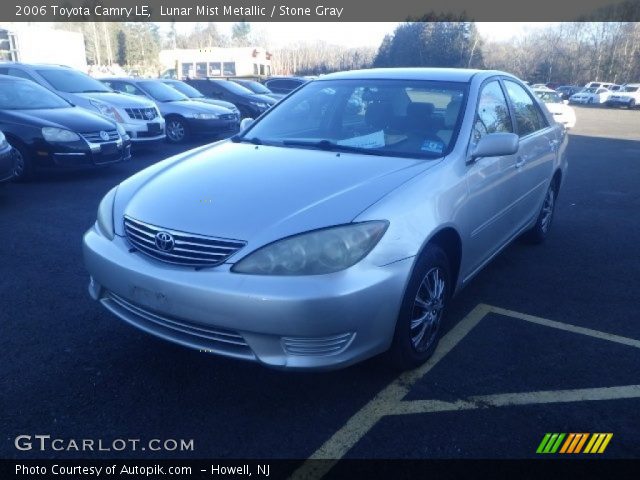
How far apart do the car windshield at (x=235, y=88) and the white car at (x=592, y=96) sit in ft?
107

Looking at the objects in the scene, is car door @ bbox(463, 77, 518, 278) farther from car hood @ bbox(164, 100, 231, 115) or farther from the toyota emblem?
car hood @ bbox(164, 100, 231, 115)

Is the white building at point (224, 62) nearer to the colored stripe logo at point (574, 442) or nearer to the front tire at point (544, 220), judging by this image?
the front tire at point (544, 220)

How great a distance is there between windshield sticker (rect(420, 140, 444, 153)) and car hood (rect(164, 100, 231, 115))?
983cm

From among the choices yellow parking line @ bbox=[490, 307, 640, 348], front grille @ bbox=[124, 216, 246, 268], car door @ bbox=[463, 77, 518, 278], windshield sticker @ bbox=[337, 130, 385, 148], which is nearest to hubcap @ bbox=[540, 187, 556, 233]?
car door @ bbox=[463, 77, 518, 278]

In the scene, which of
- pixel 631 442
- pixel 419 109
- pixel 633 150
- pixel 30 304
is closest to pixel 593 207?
pixel 419 109

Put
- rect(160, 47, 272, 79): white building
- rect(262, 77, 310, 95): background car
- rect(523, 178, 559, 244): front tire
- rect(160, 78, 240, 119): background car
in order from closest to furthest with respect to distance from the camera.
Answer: rect(523, 178, 559, 244): front tire < rect(160, 78, 240, 119): background car < rect(262, 77, 310, 95): background car < rect(160, 47, 272, 79): white building

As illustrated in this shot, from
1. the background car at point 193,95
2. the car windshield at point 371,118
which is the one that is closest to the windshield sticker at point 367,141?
the car windshield at point 371,118

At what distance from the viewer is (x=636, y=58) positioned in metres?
58.2

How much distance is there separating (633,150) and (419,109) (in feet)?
40.8

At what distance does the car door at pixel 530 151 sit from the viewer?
426cm

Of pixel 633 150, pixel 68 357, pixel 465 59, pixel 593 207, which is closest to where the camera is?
pixel 68 357

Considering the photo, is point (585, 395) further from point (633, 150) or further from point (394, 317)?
point (633, 150)

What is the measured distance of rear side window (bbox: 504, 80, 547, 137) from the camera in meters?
4.37

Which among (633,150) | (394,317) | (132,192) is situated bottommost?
(633,150)
